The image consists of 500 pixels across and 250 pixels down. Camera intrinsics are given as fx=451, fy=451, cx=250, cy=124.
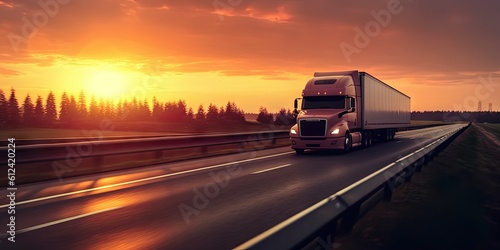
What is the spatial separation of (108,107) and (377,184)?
170 metres

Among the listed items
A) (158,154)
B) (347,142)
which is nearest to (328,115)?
(347,142)

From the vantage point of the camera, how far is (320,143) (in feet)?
66.2

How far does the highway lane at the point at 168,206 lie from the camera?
19.0 ft

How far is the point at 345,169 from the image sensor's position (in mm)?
14172

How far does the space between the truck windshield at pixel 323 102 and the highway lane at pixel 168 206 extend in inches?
312

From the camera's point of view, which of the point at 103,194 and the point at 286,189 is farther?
the point at 286,189

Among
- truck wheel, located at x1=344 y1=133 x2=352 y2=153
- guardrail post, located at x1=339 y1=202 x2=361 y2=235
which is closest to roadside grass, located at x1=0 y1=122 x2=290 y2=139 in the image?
truck wheel, located at x1=344 y1=133 x2=352 y2=153

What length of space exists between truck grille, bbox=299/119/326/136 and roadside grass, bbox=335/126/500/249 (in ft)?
28.4

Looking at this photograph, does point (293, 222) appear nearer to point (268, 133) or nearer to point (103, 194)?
point (103, 194)

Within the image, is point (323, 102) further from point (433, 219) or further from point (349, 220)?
point (349, 220)

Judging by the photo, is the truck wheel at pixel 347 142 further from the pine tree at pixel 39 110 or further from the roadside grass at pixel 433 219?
the pine tree at pixel 39 110

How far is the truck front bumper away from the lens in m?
20.1

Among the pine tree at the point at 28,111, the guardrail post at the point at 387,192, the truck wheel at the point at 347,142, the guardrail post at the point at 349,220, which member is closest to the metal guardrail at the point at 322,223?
the guardrail post at the point at 349,220

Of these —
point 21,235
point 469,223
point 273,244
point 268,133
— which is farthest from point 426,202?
point 268,133
